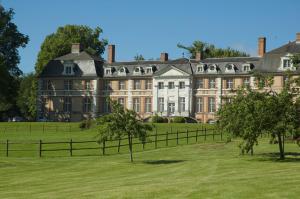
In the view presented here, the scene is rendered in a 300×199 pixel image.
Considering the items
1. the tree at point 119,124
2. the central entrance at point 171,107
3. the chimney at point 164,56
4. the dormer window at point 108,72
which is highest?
the chimney at point 164,56

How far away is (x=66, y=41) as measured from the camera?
83.7 meters

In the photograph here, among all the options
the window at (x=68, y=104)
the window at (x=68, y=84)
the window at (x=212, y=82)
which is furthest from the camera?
the window at (x=68, y=84)

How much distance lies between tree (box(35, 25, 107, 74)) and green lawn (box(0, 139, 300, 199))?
5133 centimetres

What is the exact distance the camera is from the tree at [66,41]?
273 ft

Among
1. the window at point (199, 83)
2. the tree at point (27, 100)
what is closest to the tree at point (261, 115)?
the window at point (199, 83)

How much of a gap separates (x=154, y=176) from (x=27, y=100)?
77305 millimetres

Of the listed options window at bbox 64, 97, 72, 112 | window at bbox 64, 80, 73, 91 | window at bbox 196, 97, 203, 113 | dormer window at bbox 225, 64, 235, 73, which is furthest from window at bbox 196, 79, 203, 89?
window at bbox 64, 97, 72, 112

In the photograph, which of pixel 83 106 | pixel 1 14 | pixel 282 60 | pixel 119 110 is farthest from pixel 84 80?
pixel 119 110

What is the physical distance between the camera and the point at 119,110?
28141mm

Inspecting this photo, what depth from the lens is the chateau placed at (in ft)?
219

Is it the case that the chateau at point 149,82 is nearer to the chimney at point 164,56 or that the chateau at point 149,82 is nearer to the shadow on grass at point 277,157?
the chimney at point 164,56

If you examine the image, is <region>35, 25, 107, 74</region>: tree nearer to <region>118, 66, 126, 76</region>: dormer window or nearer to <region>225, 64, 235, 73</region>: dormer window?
<region>118, 66, 126, 76</region>: dormer window

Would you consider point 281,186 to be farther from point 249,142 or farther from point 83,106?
point 83,106

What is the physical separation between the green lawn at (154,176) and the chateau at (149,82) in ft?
105
